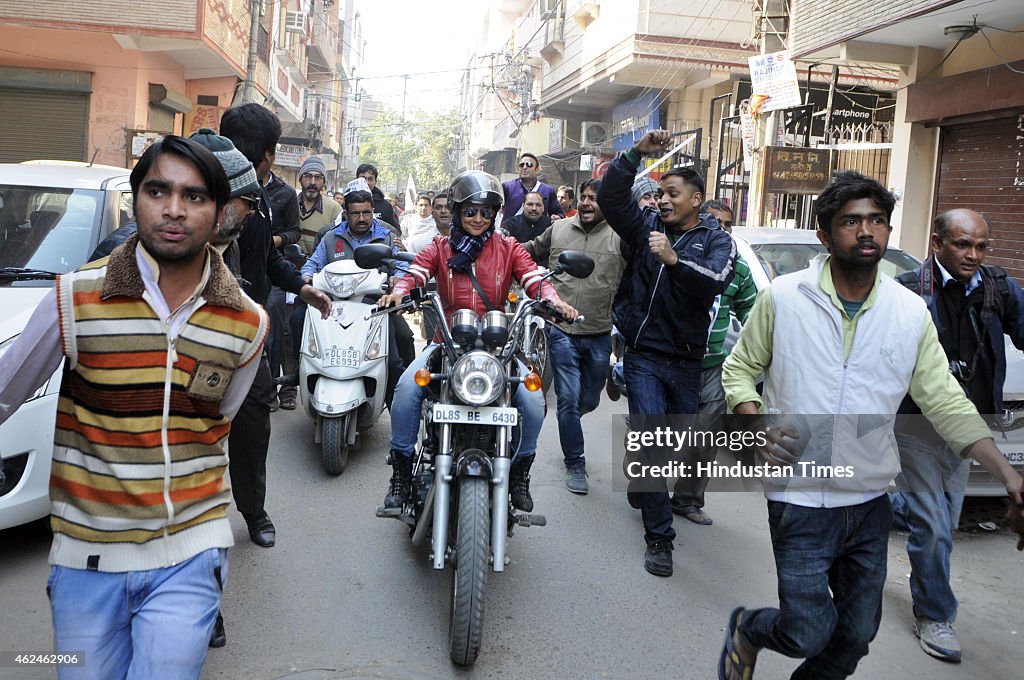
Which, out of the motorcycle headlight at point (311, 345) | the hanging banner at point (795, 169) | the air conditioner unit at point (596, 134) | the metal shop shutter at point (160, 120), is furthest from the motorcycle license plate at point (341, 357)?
the air conditioner unit at point (596, 134)

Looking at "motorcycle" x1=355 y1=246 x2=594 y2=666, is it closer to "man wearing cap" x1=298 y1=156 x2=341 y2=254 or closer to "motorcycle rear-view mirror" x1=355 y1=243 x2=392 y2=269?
"motorcycle rear-view mirror" x1=355 y1=243 x2=392 y2=269

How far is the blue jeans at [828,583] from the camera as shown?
2.96m

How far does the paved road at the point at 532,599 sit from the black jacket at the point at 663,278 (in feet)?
3.92

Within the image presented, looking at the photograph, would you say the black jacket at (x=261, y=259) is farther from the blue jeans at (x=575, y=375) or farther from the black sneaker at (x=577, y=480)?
the black sneaker at (x=577, y=480)

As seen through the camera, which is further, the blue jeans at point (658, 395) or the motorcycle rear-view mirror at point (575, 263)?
the blue jeans at point (658, 395)

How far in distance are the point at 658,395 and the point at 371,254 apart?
5.90 feet

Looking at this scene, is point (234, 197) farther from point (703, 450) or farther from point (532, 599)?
point (703, 450)

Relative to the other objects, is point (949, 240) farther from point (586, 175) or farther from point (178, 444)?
point (586, 175)

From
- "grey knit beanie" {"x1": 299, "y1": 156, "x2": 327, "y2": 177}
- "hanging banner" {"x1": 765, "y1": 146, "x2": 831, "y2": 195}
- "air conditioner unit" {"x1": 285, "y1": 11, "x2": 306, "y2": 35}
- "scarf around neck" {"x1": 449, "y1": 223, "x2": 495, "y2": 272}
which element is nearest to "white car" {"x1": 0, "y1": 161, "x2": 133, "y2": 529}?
"scarf around neck" {"x1": 449, "y1": 223, "x2": 495, "y2": 272}

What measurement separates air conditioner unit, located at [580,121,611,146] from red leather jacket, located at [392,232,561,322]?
20985 millimetres

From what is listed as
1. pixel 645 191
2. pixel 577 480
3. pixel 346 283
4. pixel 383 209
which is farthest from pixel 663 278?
pixel 383 209

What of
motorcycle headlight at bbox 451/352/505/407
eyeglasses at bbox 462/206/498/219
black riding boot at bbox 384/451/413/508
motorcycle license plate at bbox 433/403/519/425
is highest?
eyeglasses at bbox 462/206/498/219

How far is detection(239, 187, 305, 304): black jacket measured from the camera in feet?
14.8

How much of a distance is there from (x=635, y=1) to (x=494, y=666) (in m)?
16.5
